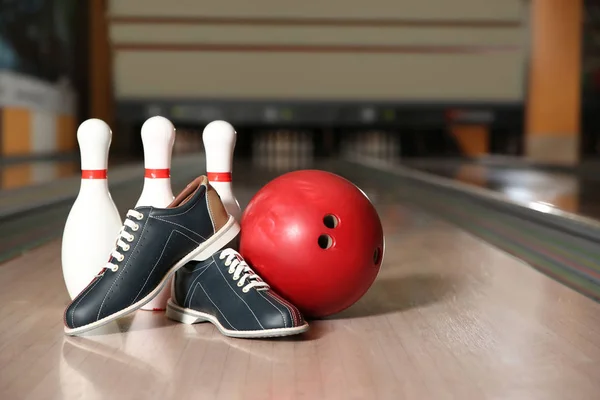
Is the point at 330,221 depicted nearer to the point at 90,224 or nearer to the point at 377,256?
the point at 377,256

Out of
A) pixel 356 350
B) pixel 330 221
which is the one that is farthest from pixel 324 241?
pixel 356 350

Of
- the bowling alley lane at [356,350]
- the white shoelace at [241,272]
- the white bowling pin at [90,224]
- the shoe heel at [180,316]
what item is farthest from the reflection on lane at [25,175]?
the white shoelace at [241,272]

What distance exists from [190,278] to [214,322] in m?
0.12

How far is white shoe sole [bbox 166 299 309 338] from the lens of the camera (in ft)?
4.99

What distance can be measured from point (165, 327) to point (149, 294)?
3.5 inches

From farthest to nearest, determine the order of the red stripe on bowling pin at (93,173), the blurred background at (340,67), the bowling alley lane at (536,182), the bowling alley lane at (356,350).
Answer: the blurred background at (340,67)
the bowling alley lane at (536,182)
the red stripe on bowling pin at (93,173)
the bowling alley lane at (356,350)

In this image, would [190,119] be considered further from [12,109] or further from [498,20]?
[498,20]

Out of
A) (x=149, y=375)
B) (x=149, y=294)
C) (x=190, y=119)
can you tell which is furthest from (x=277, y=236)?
(x=190, y=119)

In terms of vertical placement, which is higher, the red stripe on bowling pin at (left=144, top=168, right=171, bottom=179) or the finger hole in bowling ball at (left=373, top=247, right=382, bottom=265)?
the red stripe on bowling pin at (left=144, top=168, right=171, bottom=179)

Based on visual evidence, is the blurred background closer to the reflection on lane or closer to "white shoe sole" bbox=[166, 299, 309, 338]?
the reflection on lane

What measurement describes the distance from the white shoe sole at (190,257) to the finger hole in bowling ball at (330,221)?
17cm

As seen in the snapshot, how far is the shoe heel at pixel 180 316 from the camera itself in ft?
5.48

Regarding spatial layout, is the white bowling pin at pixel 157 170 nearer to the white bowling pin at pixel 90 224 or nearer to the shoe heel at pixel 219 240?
the white bowling pin at pixel 90 224

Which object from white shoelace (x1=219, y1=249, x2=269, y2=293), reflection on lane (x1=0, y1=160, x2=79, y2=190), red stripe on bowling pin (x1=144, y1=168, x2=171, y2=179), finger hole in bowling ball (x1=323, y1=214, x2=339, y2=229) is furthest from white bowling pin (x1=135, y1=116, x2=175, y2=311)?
reflection on lane (x1=0, y1=160, x2=79, y2=190)
